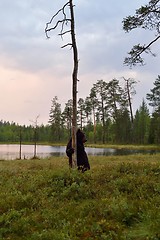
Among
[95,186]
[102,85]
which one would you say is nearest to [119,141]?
[102,85]

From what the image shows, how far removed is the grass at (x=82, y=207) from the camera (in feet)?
19.4

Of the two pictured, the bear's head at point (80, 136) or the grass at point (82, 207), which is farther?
the bear's head at point (80, 136)

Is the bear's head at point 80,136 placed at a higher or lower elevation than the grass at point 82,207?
higher

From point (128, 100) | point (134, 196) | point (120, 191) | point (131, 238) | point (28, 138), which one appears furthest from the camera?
point (28, 138)

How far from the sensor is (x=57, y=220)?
6805 mm

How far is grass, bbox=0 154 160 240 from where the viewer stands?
5.92m

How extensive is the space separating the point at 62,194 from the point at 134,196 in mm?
2208

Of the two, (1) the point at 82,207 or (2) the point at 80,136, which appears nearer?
(1) the point at 82,207

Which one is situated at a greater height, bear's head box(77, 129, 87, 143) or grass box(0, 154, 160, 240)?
bear's head box(77, 129, 87, 143)

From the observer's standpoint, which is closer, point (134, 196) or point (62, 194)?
point (134, 196)

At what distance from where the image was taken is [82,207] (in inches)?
292

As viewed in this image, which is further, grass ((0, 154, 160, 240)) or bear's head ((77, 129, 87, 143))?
bear's head ((77, 129, 87, 143))

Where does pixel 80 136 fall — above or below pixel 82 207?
above

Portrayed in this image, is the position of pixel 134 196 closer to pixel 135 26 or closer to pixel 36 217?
pixel 36 217
